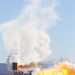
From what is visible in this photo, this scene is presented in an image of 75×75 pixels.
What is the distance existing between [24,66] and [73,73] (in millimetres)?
25976

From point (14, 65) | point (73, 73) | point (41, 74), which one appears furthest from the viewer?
point (41, 74)

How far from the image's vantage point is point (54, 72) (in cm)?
6775

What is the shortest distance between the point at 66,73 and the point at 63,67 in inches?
77.8

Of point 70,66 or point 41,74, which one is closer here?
point 70,66

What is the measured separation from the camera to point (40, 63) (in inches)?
3617

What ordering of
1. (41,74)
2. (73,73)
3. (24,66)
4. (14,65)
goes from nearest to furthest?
(14,65) < (73,73) < (41,74) < (24,66)

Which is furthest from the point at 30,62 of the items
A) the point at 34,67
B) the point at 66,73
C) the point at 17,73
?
the point at 66,73

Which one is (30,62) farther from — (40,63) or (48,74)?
(48,74)

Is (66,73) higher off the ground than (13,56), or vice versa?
(13,56)

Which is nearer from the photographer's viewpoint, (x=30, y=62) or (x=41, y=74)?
(x=41, y=74)

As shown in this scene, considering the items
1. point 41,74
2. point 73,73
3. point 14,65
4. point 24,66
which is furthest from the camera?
point 24,66

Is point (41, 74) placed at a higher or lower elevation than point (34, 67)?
lower

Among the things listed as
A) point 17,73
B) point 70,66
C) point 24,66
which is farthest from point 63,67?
point 24,66

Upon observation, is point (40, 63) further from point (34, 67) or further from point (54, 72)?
point (54, 72)
